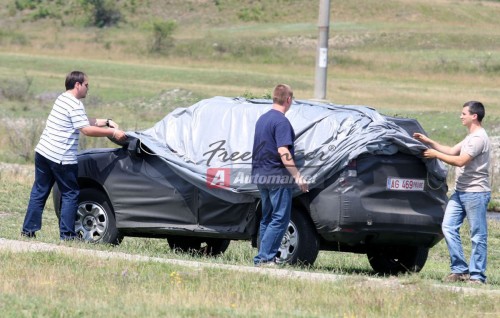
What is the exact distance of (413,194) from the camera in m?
11.2

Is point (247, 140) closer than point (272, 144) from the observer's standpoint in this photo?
No

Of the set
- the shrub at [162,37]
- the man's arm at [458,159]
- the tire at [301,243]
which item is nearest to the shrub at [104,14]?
the shrub at [162,37]

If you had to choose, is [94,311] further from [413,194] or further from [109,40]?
[109,40]

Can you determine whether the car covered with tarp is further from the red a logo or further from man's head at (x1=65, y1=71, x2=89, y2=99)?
man's head at (x1=65, y1=71, x2=89, y2=99)

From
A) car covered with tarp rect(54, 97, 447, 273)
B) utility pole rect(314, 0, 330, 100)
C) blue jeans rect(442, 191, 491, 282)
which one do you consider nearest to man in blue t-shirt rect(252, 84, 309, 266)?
car covered with tarp rect(54, 97, 447, 273)

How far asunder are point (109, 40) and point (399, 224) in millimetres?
60329

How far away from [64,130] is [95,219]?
3.44 feet

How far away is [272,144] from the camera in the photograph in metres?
10.8

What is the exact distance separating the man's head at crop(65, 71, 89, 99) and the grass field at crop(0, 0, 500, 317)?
1.55m

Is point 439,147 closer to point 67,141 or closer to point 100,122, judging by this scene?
point 100,122

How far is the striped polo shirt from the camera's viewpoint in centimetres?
1188

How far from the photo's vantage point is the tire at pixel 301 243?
11148mm

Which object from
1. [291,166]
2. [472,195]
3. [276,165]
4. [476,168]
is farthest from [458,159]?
[276,165]

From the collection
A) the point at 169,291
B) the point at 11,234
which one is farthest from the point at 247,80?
the point at 169,291
